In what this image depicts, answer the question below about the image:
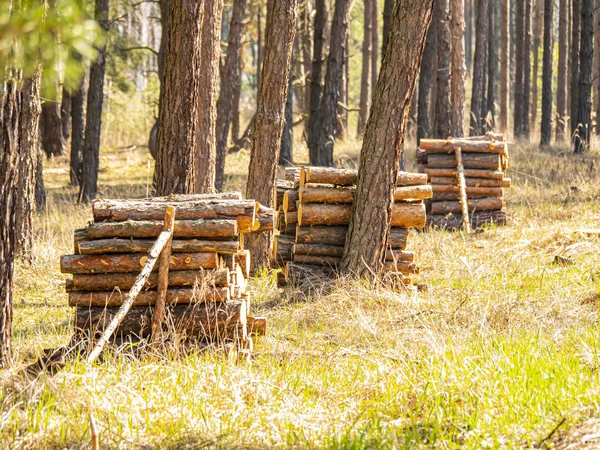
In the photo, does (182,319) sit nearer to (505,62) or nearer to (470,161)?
(470,161)

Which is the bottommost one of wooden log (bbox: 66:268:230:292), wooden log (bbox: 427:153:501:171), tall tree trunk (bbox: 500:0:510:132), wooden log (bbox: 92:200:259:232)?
wooden log (bbox: 66:268:230:292)

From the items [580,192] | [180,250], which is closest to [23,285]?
[180,250]

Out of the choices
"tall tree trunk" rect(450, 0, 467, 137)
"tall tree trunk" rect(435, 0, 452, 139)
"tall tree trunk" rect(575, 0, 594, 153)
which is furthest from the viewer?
"tall tree trunk" rect(575, 0, 594, 153)

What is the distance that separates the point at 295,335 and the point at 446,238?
5.77m

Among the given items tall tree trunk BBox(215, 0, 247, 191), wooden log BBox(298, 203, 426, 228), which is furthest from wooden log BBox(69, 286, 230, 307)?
tall tree trunk BBox(215, 0, 247, 191)

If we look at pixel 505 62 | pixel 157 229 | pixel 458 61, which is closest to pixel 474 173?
pixel 458 61

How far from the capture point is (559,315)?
280 inches

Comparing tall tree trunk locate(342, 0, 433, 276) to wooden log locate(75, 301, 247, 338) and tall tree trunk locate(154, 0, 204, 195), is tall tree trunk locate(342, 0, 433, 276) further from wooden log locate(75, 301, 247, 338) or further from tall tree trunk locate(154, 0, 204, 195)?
wooden log locate(75, 301, 247, 338)

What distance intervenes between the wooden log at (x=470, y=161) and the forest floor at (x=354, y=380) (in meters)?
4.85

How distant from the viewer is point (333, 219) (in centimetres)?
912

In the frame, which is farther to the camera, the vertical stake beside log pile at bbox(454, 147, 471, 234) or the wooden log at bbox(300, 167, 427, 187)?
the vertical stake beside log pile at bbox(454, 147, 471, 234)

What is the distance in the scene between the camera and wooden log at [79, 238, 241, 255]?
Answer: 6.29 m

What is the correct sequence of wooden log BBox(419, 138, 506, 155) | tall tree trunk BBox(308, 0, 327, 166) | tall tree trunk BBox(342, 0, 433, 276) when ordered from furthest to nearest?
tall tree trunk BBox(308, 0, 327, 166)
wooden log BBox(419, 138, 506, 155)
tall tree trunk BBox(342, 0, 433, 276)

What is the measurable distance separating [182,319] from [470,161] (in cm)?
846
